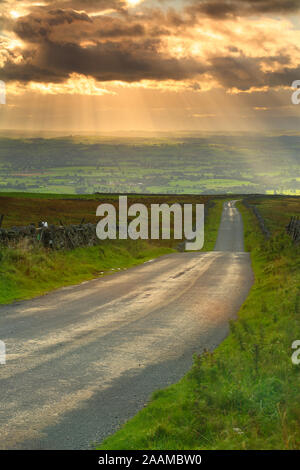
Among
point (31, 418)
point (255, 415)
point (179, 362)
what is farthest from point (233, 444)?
point (179, 362)

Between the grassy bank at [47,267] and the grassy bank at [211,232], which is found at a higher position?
the grassy bank at [211,232]

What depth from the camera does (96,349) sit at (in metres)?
12.0

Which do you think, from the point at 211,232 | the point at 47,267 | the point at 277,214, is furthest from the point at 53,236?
the point at 277,214

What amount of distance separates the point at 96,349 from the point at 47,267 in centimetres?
1282

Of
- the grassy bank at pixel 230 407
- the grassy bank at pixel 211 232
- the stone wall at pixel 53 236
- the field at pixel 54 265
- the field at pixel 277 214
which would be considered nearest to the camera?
the grassy bank at pixel 230 407

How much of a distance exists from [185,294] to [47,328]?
764cm

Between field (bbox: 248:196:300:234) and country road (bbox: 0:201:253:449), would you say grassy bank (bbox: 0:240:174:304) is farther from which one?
field (bbox: 248:196:300:234)

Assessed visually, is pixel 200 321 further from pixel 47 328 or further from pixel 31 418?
pixel 31 418

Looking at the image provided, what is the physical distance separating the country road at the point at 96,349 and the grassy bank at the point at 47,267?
1.33m

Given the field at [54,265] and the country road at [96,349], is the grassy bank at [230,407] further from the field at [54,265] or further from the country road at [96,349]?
the field at [54,265]

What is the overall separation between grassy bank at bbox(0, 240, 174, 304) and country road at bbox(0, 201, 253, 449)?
133cm

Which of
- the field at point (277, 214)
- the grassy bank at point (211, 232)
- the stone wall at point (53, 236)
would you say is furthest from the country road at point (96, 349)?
the field at point (277, 214)

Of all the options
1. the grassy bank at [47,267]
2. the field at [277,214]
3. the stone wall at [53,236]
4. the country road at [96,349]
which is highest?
the field at [277,214]

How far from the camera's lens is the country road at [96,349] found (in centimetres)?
774
